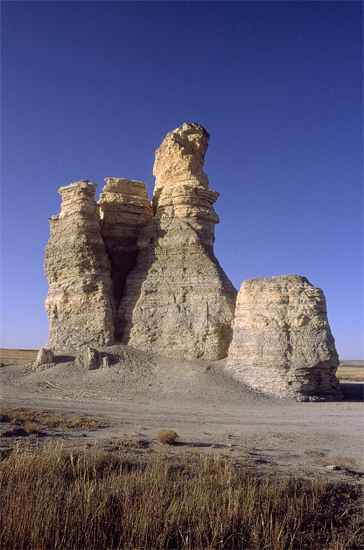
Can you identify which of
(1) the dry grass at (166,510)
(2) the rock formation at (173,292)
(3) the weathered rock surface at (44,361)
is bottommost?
(1) the dry grass at (166,510)

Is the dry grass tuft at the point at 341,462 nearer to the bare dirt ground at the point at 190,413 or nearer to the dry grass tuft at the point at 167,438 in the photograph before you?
the bare dirt ground at the point at 190,413

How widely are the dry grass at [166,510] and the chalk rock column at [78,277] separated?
74.9 feet

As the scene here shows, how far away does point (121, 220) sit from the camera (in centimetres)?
3494

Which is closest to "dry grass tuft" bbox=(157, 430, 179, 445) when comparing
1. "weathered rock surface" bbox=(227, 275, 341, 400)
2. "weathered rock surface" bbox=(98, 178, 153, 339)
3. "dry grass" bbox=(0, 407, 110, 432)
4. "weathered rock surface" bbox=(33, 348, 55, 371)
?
"dry grass" bbox=(0, 407, 110, 432)

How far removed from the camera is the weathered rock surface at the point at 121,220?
34531 mm

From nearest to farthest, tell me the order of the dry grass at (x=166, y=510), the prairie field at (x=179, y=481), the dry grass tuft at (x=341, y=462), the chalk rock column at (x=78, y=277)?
the dry grass at (x=166, y=510) < the prairie field at (x=179, y=481) < the dry grass tuft at (x=341, y=462) < the chalk rock column at (x=78, y=277)

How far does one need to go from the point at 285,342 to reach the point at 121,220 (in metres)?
18.2

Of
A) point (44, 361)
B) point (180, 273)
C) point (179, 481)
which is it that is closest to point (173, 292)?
point (180, 273)

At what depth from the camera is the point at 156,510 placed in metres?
5.68

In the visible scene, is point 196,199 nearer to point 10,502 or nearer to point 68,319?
point 68,319

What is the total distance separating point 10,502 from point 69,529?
104 cm

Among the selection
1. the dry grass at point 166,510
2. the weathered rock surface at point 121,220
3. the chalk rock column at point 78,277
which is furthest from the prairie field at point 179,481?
the weathered rock surface at point 121,220

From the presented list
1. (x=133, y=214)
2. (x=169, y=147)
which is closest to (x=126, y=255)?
(x=133, y=214)

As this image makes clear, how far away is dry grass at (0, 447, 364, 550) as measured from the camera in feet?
16.9
